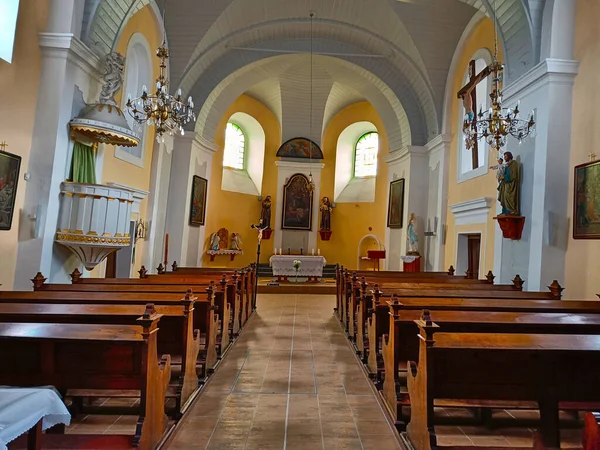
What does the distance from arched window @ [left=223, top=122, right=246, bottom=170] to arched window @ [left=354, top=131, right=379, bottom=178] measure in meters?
4.97

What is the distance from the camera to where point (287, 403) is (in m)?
4.05

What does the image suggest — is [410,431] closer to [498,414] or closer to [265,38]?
[498,414]

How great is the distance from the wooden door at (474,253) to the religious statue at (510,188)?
2.75 meters

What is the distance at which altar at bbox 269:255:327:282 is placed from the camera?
13.9 meters

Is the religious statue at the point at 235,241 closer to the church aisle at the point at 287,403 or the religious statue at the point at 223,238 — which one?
the religious statue at the point at 223,238

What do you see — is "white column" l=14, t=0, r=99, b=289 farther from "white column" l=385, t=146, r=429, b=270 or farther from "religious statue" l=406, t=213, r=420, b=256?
"white column" l=385, t=146, r=429, b=270

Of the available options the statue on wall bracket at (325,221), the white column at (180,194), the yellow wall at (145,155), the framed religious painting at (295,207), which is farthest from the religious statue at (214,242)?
the statue on wall bracket at (325,221)

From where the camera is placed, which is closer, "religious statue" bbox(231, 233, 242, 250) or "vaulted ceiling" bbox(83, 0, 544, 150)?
"vaulted ceiling" bbox(83, 0, 544, 150)

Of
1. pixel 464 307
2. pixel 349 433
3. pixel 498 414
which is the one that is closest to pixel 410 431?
pixel 349 433

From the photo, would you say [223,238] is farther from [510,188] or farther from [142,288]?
[510,188]

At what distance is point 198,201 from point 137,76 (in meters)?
4.52

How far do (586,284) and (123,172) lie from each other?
932 centimetres

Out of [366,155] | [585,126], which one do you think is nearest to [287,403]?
[585,126]

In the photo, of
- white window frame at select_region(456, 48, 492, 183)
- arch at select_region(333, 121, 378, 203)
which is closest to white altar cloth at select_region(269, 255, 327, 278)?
arch at select_region(333, 121, 378, 203)
